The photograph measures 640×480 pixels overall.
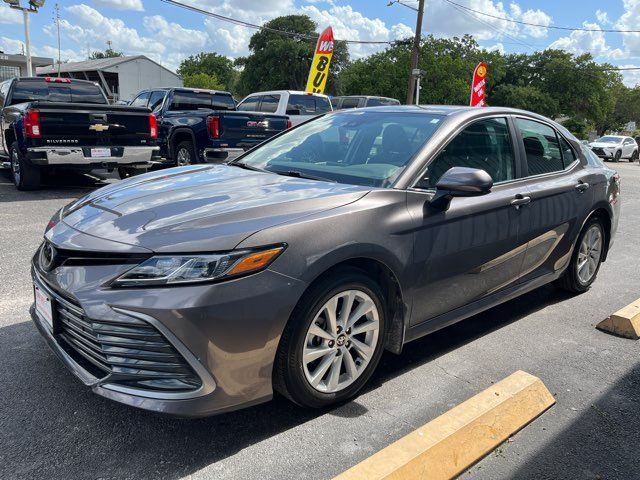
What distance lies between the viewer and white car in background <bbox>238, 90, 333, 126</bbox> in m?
13.0

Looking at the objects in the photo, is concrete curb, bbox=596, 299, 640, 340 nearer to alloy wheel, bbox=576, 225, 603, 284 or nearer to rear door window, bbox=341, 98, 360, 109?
alloy wheel, bbox=576, 225, 603, 284

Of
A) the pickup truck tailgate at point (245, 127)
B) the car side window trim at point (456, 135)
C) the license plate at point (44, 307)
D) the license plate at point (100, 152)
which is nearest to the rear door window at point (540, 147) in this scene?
the car side window trim at point (456, 135)

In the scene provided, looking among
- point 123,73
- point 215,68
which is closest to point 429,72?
point 123,73

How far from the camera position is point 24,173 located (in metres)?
8.59

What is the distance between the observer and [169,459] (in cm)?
237

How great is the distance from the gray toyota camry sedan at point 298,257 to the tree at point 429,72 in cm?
Answer: 4296

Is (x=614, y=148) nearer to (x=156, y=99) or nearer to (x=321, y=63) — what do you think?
(x=321, y=63)

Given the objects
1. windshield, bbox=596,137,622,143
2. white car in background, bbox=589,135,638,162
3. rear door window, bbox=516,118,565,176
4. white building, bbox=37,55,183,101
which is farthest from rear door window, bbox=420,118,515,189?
white building, bbox=37,55,183,101

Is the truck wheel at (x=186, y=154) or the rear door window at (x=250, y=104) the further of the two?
the rear door window at (x=250, y=104)

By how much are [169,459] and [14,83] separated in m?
10.3

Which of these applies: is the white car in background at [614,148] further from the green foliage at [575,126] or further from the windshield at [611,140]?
the green foliage at [575,126]

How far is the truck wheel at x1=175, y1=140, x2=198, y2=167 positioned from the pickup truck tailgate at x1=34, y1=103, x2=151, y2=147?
5.62 feet

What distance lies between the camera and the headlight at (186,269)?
2230mm

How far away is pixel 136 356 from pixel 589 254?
4.05 metres
